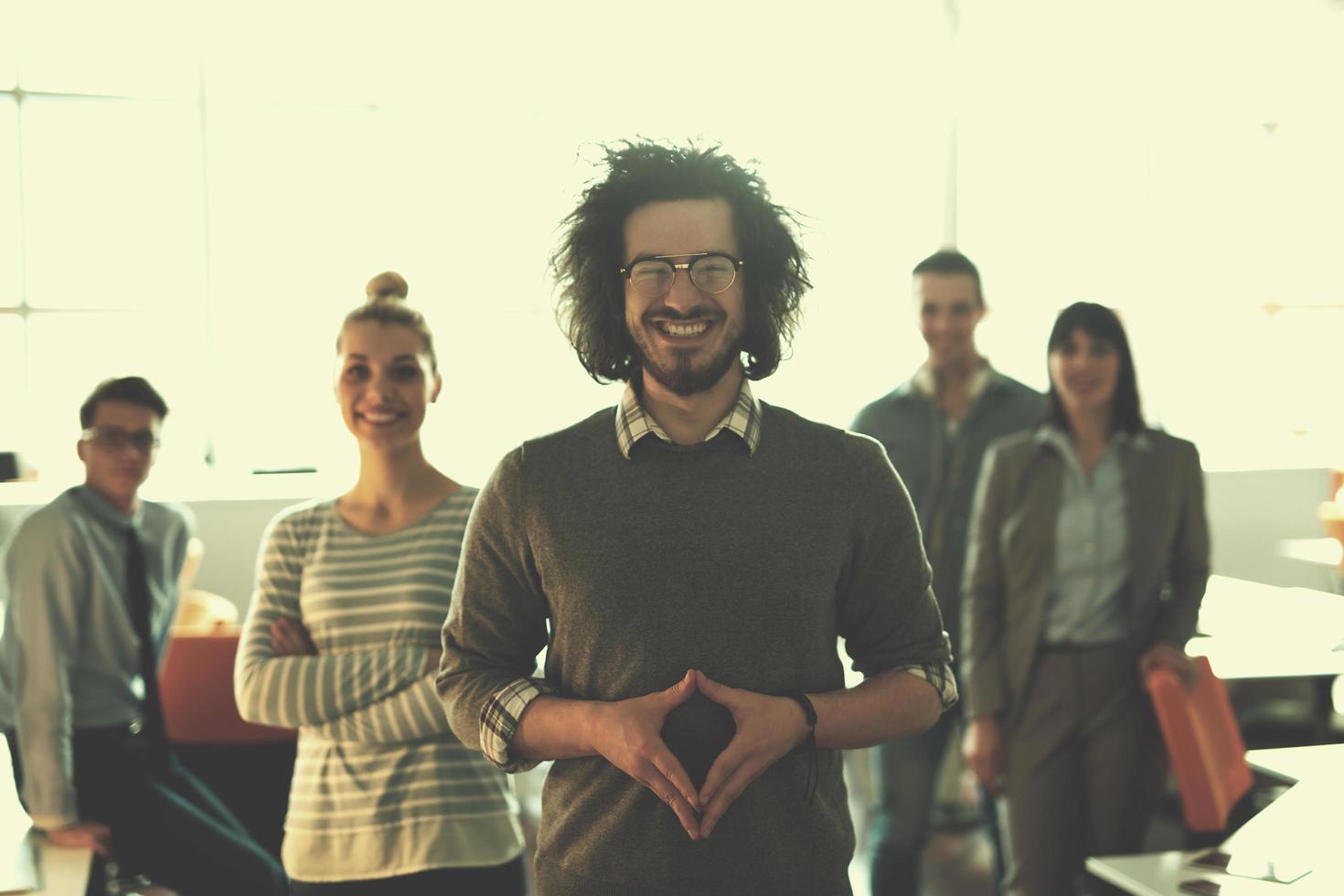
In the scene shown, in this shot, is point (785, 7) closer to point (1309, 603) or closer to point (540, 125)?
point (540, 125)

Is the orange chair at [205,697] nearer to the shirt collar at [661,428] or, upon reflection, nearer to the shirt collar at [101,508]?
the shirt collar at [101,508]

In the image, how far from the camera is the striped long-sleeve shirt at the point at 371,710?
2.11 meters

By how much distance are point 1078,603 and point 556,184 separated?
144 inches

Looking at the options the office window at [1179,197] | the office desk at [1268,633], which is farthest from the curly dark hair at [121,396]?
the office window at [1179,197]

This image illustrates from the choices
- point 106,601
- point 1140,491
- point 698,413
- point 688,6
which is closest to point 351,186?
point 688,6

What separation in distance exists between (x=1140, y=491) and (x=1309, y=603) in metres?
2.46

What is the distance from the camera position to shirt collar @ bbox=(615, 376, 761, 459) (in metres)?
1.59

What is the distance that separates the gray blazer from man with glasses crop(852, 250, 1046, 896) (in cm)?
29

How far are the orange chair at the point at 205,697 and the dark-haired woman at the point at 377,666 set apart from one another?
192cm

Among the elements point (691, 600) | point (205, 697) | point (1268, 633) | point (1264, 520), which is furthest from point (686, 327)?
point (1264, 520)

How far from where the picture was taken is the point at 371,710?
212cm

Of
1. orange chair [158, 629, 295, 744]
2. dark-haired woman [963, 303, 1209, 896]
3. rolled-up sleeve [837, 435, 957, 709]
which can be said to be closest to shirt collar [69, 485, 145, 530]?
orange chair [158, 629, 295, 744]

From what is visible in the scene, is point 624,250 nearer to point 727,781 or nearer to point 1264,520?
point 727,781

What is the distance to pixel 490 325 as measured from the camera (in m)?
6.93
